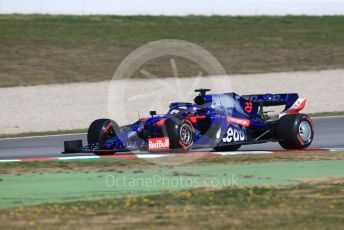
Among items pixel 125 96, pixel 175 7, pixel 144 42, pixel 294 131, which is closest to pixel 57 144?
pixel 294 131

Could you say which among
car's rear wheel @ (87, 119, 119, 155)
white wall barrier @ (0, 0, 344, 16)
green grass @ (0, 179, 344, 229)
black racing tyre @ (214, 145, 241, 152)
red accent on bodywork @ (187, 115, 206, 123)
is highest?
white wall barrier @ (0, 0, 344, 16)

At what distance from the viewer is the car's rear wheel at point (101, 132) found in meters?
15.6

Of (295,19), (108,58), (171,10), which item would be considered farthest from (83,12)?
(295,19)

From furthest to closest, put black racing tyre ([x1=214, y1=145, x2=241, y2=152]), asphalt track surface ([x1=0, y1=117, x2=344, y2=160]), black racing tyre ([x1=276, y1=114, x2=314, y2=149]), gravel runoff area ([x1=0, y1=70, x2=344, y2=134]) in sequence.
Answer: gravel runoff area ([x1=0, y1=70, x2=344, y2=134])
asphalt track surface ([x1=0, y1=117, x2=344, y2=160])
black racing tyre ([x1=214, y1=145, x2=241, y2=152])
black racing tyre ([x1=276, y1=114, x2=314, y2=149])

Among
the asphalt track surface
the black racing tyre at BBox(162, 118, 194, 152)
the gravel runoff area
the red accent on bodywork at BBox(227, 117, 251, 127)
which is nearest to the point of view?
the black racing tyre at BBox(162, 118, 194, 152)

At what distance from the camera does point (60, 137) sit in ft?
69.2

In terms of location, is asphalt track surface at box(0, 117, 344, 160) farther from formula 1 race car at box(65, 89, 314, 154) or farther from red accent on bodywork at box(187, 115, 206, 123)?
red accent on bodywork at box(187, 115, 206, 123)

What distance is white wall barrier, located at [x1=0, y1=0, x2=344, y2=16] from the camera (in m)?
39.7

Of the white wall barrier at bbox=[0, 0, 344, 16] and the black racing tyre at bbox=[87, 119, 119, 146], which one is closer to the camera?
the black racing tyre at bbox=[87, 119, 119, 146]

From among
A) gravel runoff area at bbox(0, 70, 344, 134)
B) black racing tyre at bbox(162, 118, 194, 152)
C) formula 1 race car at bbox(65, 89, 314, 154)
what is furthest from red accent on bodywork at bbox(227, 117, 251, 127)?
gravel runoff area at bbox(0, 70, 344, 134)

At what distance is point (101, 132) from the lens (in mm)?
15570

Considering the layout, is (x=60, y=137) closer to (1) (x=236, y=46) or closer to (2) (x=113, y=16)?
(1) (x=236, y=46)

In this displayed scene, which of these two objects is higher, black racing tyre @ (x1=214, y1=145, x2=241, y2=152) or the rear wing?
the rear wing

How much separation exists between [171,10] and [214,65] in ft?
33.7
